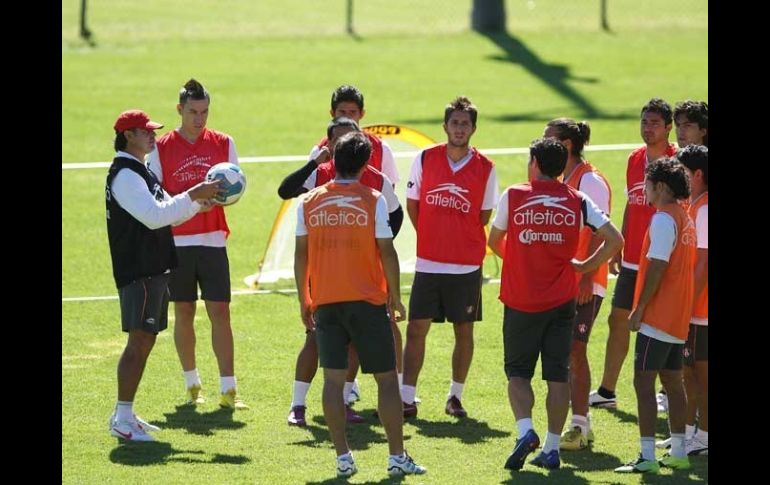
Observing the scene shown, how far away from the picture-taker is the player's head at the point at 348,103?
9.72m

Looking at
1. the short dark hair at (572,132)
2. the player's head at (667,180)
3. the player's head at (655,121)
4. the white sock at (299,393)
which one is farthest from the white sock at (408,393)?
the player's head at (667,180)

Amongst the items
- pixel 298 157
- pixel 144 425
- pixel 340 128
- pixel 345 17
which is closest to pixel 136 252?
pixel 144 425

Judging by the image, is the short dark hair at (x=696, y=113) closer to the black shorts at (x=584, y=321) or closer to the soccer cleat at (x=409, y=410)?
the black shorts at (x=584, y=321)

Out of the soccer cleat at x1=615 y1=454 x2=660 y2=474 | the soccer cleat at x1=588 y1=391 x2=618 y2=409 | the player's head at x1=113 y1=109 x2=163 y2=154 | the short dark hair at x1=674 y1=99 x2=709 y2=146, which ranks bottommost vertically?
the soccer cleat at x1=615 y1=454 x2=660 y2=474

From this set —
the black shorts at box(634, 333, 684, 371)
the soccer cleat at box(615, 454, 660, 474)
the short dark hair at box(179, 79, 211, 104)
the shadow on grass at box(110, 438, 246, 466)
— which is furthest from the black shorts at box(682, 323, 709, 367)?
the short dark hair at box(179, 79, 211, 104)

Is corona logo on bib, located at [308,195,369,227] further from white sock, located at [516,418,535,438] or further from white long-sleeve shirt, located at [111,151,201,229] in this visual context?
white sock, located at [516,418,535,438]

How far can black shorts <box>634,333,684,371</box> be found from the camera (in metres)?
8.09

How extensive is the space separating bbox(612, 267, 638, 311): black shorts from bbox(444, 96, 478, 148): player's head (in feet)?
4.86

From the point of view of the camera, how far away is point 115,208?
349 inches

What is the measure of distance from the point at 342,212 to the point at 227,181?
1466 millimetres

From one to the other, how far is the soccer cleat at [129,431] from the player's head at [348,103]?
8.49 ft

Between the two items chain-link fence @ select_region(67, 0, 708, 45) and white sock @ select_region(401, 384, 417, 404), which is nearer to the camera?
white sock @ select_region(401, 384, 417, 404)
